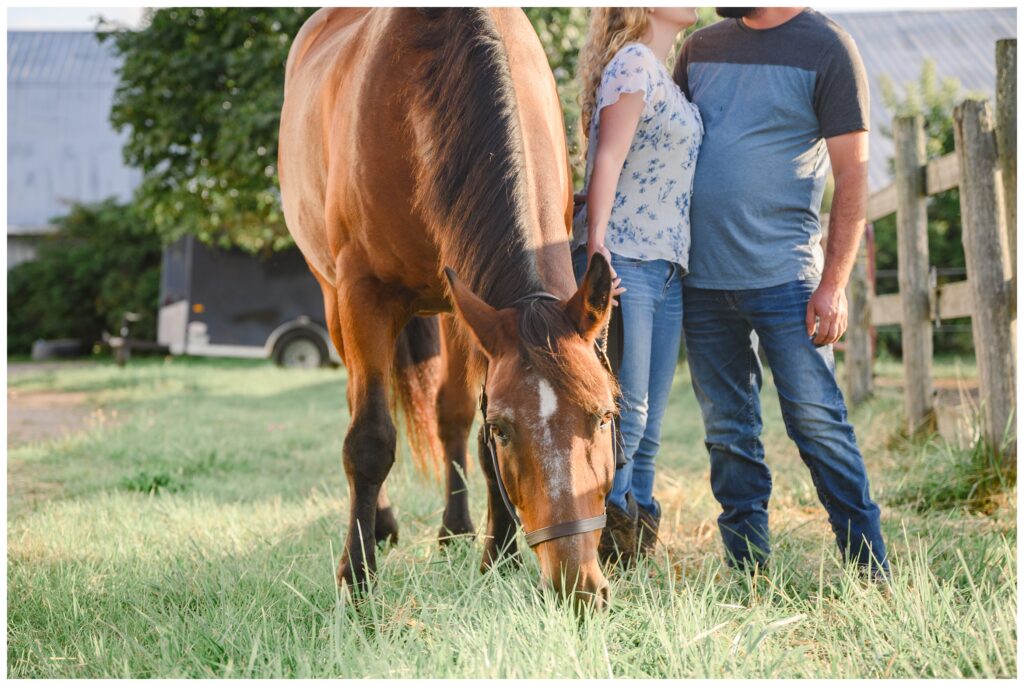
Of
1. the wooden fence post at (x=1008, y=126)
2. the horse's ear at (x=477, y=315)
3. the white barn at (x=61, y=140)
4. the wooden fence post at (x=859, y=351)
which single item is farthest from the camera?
the white barn at (x=61, y=140)

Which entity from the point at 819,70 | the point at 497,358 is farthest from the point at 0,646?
the point at 819,70

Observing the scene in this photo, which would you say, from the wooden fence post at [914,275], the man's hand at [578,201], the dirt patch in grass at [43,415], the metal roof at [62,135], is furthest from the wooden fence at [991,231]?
the metal roof at [62,135]

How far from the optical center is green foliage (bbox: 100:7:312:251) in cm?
783

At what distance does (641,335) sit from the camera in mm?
2559

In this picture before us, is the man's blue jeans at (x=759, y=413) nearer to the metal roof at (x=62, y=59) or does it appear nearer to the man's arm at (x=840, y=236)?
the man's arm at (x=840, y=236)

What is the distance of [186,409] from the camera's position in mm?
A: 7734

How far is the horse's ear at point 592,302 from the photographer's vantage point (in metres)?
1.96

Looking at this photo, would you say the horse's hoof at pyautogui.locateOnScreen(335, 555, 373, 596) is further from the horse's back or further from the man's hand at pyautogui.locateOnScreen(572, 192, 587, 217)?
the man's hand at pyautogui.locateOnScreen(572, 192, 587, 217)

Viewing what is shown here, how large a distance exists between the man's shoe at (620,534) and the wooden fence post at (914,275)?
9.70 ft

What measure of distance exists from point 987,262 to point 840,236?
161 cm

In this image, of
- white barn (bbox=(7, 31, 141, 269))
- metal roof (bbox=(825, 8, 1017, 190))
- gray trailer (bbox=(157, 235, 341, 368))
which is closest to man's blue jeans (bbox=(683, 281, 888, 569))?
gray trailer (bbox=(157, 235, 341, 368))

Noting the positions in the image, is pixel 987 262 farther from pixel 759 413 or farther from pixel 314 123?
pixel 314 123

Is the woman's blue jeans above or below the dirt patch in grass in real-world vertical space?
above

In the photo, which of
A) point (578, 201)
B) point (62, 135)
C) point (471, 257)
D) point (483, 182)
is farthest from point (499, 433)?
point (62, 135)
